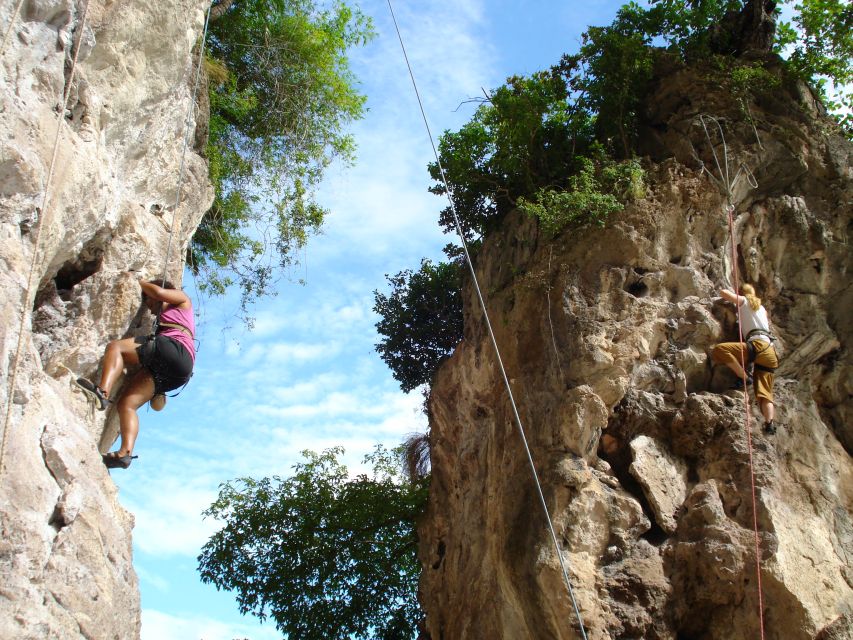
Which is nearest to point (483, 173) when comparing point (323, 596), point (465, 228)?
point (465, 228)

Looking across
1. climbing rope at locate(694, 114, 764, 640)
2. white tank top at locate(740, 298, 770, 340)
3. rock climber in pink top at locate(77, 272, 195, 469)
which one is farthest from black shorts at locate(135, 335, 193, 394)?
white tank top at locate(740, 298, 770, 340)

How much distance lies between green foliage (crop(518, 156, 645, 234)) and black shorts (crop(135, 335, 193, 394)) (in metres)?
5.22

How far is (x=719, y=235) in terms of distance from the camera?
36.6ft

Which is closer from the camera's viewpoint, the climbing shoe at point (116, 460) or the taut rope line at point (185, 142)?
the climbing shoe at point (116, 460)

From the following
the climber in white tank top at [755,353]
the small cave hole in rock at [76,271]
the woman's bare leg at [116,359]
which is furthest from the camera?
the climber in white tank top at [755,353]

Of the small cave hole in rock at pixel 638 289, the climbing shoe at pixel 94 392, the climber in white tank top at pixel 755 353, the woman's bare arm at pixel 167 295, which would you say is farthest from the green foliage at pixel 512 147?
the climbing shoe at pixel 94 392

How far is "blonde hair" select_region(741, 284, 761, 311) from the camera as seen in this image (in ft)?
33.6

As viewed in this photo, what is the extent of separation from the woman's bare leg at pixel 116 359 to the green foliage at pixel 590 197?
5533 millimetres

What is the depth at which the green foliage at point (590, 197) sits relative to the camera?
1091 centimetres

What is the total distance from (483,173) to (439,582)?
5970 mm

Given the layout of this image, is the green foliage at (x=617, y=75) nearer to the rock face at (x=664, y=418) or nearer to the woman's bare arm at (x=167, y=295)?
the rock face at (x=664, y=418)

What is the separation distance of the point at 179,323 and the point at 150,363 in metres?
0.50

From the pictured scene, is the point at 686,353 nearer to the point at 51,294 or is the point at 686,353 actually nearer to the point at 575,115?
the point at 575,115

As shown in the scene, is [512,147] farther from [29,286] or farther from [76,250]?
[29,286]
